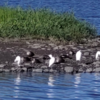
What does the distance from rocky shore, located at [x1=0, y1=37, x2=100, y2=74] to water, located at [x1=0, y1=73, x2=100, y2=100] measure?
43 centimetres

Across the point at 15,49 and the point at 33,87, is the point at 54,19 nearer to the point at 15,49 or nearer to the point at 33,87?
the point at 15,49

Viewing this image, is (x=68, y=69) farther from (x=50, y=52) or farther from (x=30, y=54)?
(x=50, y=52)

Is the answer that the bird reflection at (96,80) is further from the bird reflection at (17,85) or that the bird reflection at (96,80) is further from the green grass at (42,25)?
the green grass at (42,25)

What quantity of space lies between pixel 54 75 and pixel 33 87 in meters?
1.72

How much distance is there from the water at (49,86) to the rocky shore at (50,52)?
428 millimetres

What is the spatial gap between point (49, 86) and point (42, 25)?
5.15 m

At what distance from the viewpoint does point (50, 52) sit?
19062mm

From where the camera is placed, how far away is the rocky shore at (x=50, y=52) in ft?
57.1

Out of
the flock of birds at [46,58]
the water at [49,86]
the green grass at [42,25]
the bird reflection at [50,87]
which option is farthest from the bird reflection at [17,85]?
the green grass at [42,25]

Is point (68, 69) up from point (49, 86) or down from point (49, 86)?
up

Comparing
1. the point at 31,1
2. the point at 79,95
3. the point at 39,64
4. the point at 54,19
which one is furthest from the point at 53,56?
the point at 31,1

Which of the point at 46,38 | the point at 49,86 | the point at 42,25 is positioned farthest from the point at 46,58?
the point at 49,86

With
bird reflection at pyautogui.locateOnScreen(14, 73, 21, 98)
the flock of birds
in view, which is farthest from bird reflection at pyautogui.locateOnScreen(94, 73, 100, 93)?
bird reflection at pyautogui.locateOnScreen(14, 73, 21, 98)

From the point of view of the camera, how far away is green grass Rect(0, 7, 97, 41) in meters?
20.2
